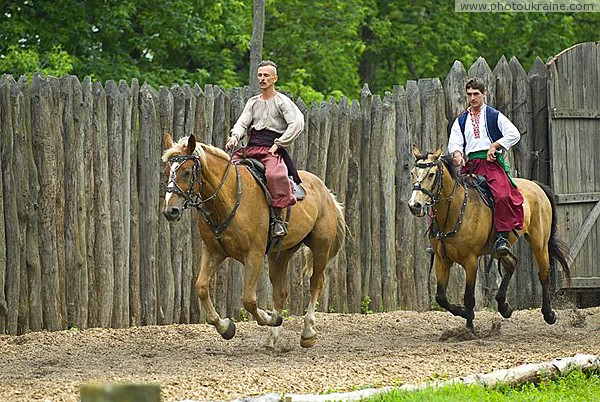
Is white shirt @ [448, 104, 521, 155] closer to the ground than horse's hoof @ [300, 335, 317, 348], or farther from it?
farther from it

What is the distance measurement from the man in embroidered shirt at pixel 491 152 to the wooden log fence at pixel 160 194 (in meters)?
1.28

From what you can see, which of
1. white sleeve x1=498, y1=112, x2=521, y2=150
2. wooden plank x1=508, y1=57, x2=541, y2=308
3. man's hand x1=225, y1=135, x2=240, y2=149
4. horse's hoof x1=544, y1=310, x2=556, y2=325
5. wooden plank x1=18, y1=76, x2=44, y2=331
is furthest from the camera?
wooden plank x1=508, y1=57, x2=541, y2=308

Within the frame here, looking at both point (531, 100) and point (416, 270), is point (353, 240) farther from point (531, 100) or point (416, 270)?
point (531, 100)

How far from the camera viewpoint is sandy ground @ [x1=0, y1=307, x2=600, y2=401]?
25.3 feet

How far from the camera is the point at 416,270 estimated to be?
1308 cm

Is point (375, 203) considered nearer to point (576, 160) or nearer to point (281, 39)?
point (576, 160)

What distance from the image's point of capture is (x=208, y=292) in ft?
30.7

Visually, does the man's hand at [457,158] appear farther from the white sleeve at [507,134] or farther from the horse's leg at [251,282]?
the horse's leg at [251,282]

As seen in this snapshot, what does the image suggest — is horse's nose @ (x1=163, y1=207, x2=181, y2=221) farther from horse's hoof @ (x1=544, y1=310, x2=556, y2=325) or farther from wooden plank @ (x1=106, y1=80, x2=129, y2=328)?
horse's hoof @ (x1=544, y1=310, x2=556, y2=325)

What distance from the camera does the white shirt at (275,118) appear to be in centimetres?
998

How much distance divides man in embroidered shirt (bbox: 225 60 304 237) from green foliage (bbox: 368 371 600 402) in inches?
Answer: 111

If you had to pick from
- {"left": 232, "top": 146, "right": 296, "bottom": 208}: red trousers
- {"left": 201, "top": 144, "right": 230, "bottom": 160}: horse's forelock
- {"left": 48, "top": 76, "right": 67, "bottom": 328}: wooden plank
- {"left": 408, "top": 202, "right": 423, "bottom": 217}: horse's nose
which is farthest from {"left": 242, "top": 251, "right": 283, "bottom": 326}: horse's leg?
{"left": 48, "top": 76, "right": 67, "bottom": 328}: wooden plank

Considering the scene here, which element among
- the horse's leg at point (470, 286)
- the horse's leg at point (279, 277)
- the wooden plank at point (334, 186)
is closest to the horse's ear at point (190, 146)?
the horse's leg at point (279, 277)

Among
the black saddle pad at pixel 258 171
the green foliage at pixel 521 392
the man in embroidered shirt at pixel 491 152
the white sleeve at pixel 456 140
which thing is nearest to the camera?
the green foliage at pixel 521 392
